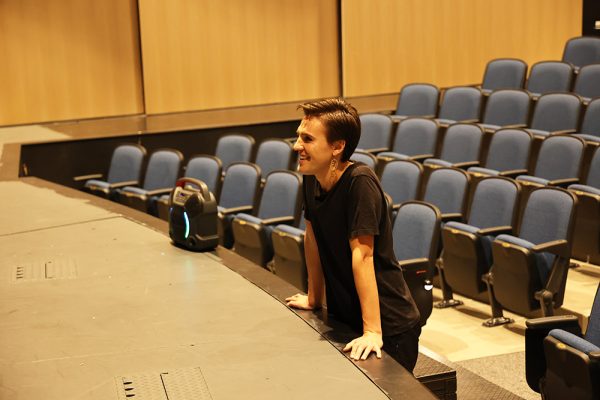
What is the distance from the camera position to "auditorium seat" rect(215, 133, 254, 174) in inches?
227

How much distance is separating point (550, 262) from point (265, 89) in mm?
4575

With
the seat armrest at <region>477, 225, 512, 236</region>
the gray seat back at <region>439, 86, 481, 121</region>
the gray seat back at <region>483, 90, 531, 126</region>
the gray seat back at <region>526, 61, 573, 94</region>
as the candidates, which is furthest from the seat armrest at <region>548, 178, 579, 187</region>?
the gray seat back at <region>526, 61, 573, 94</region>

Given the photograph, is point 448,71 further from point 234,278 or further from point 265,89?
point 234,278

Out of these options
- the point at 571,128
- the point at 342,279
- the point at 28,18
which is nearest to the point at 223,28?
the point at 28,18

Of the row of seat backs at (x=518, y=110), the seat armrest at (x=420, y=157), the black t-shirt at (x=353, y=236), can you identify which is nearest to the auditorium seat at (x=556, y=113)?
the row of seat backs at (x=518, y=110)

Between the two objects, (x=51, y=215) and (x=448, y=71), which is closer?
(x=51, y=215)

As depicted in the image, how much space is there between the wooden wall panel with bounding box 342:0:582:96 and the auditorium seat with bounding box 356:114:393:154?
207cm

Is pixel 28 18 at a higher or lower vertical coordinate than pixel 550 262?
higher

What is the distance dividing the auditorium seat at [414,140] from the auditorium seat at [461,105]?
0.56m

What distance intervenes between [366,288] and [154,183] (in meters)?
3.90

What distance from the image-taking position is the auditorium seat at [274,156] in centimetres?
539

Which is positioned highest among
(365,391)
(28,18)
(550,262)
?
(28,18)

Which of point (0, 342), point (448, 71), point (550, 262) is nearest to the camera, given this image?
point (0, 342)

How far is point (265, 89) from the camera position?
Result: 25.9 feet
